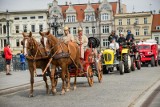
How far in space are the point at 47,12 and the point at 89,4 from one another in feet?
28.8

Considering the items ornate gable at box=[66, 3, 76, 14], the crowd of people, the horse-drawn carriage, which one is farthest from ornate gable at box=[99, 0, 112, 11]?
the horse-drawn carriage

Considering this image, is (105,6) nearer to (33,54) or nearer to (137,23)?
(137,23)

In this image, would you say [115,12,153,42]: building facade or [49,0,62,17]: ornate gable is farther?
[49,0,62,17]: ornate gable

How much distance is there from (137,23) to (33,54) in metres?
78.2

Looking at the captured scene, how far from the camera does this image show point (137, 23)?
89500mm

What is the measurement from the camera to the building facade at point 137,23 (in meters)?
88.6

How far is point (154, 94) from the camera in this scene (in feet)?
41.2

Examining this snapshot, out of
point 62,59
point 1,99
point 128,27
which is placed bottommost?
point 1,99

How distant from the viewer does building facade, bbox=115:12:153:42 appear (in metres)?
88.6

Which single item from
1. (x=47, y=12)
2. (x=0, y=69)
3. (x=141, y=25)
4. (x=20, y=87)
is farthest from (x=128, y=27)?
(x=20, y=87)

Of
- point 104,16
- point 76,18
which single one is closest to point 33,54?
point 104,16

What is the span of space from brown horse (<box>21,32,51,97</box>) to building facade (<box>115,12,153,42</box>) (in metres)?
76.5

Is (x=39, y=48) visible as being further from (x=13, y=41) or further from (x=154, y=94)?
(x=13, y=41)

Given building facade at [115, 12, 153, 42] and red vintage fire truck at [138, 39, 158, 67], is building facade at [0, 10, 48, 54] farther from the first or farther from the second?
red vintage fire truck at [138, 39, 158, 67]
